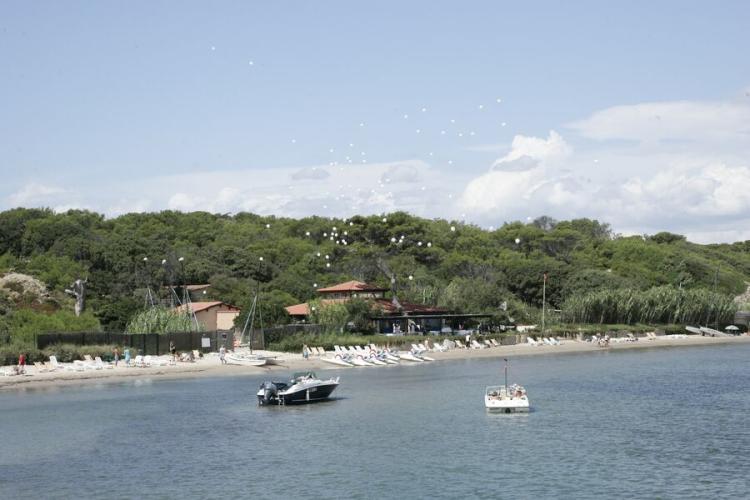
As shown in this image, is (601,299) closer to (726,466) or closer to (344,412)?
(344,412)

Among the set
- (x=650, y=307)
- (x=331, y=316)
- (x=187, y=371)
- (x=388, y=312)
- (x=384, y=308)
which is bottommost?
(x=187, y=371)

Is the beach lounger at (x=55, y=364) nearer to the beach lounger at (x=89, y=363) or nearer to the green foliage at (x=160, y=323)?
the beach lounger at (x=89, y=363)

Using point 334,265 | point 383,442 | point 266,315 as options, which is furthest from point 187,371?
point 334,265

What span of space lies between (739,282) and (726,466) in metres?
142

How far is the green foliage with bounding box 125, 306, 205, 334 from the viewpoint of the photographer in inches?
3063

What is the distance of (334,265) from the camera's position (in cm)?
12725

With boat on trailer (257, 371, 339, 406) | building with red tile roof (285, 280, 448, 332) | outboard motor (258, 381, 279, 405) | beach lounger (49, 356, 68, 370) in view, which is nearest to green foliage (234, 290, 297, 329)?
building with red tile roof (285, 280, 448, 332)

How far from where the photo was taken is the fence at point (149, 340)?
7106 centimetres

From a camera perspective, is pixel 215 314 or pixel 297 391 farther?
pixel 215 314

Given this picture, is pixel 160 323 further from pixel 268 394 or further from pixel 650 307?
pixel 650 307

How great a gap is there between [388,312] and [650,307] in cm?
4160

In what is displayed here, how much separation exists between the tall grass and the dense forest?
0.57ft

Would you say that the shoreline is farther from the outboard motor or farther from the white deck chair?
the outboard motor

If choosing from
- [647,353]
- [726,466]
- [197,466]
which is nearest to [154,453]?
[197,466]
